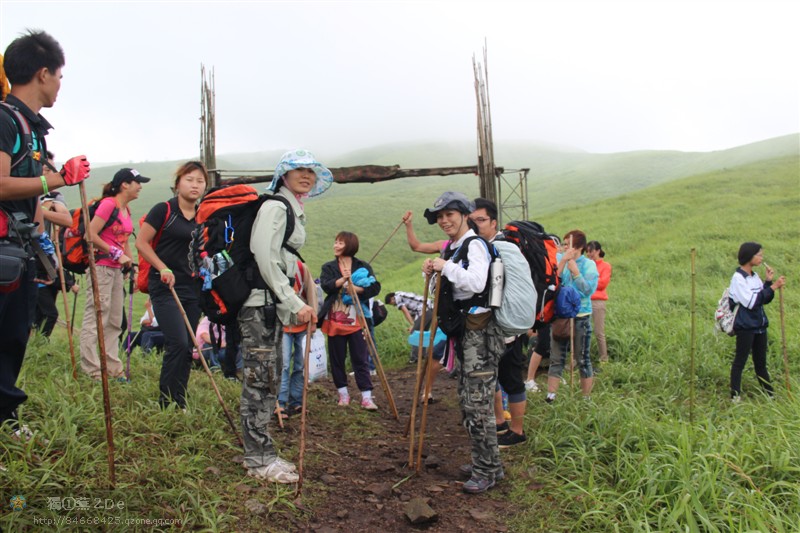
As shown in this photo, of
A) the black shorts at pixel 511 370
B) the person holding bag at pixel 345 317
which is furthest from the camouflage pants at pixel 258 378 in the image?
the person holding bag at pixel 345 317

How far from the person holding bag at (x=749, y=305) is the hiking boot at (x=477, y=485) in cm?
404

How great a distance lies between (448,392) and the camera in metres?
7.16

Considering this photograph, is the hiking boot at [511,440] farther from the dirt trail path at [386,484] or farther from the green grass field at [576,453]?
the dirt trail path at [386,484]

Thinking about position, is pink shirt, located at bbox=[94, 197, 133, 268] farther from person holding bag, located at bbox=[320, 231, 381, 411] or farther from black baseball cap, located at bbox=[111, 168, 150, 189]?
person holding bag, located at bbox=[320, 231, 381, 411]

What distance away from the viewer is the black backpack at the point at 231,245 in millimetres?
3582

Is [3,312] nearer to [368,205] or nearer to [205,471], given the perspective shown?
[205,471]

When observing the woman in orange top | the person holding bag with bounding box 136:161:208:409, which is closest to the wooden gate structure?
the woman in orange top

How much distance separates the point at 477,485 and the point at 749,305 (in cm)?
450

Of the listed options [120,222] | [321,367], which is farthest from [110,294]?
[321,367]

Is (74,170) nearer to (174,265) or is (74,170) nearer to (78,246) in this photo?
(174,265)

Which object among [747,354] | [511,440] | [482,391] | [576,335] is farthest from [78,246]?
[747,354]

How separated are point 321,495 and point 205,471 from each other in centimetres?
82

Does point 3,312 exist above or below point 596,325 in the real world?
above

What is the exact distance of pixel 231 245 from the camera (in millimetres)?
3625
